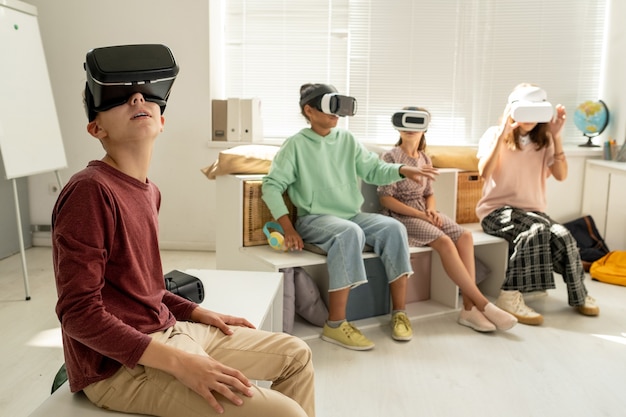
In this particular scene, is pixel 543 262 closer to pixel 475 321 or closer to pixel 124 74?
pixel 475 321

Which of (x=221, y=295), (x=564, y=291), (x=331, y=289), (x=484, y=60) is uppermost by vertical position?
(x=484, y=60)

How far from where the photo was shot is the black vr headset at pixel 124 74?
3.83 ft

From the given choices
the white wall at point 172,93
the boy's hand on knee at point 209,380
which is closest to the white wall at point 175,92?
the white wall at point 172,93

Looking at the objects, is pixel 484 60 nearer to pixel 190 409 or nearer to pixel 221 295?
pixel 221 295

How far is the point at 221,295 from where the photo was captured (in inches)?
73.4

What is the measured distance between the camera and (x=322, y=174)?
2.80 metres

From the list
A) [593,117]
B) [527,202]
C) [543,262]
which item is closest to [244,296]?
[543,262]

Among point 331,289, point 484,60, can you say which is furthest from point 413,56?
point 331,289

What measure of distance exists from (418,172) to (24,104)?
218cm

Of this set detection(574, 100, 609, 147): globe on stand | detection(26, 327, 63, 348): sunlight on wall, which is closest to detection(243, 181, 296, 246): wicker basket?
detection(26, 327, 63, 348): sunlight on wall

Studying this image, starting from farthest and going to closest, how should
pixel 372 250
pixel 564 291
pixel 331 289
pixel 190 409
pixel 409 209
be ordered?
1. pixel 564 291
2. pixel 409 209
3. pixel 372 250
4. pixel 331 289
5. pixel 190 409

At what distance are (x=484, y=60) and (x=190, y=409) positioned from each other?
3.72 metres

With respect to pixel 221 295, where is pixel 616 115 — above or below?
above

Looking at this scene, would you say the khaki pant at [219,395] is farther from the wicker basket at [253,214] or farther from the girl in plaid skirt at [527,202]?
the girl in plaid skirt at [527,202]
